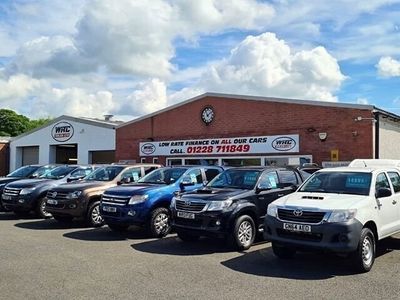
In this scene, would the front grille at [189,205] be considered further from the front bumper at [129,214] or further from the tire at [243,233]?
the front bumper at [129,214]

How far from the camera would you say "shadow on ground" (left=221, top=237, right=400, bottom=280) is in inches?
298

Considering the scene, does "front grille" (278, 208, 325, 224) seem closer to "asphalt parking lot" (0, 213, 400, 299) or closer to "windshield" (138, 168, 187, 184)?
"asphalt parking lot" (0, 213, 400, 299)

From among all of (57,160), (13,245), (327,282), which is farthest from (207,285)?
(57,160)

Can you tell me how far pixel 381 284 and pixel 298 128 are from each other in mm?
13727

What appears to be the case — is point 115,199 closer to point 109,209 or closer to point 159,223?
point 109,209

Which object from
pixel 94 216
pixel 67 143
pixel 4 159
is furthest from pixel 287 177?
pixel 4 159

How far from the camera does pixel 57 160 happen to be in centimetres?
3375

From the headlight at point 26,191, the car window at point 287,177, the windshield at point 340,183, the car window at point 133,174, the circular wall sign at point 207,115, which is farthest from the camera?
the circular wall sign at point 207,115

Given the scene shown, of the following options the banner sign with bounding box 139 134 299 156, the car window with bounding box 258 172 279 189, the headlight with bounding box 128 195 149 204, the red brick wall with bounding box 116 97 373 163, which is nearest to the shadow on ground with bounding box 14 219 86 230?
the headlight with bounding box 128 195 149 204

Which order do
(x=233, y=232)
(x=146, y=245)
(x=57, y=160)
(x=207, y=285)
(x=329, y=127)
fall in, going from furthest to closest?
(x=57, y=160), (x=329, y=127), (x=146, y=245), (x=233, y=232), (x=207, y=285)

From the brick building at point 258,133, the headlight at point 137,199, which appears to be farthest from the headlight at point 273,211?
the brick building at point 258,133

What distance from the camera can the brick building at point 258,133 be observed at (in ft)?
61.5

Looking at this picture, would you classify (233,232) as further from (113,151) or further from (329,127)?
(113,151)

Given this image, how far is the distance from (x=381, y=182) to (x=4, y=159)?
3280 centimetres
